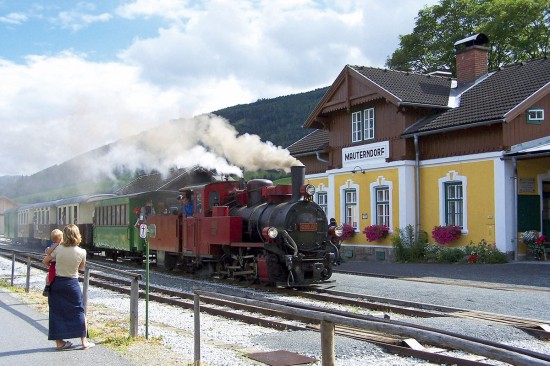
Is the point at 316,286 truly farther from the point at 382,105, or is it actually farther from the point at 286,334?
the point at 382,105

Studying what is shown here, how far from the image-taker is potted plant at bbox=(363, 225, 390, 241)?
858 inches

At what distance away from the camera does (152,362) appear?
6559 millimetres

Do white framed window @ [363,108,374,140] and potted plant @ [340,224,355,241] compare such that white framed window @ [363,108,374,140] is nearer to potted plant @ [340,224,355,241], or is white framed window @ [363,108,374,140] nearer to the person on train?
potted plant @ [340,224,355,241]

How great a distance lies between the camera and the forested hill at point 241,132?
217 feet

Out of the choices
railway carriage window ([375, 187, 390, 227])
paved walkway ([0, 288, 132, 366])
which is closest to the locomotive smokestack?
paved walkway ([0, 288, 132, 366])

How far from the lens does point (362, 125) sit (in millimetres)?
23422

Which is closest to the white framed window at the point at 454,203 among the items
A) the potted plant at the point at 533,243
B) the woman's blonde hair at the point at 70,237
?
the potted plant at the point at 533,243

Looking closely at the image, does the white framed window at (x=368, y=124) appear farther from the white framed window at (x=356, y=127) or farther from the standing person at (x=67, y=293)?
the standing person at (x=67, y=293)

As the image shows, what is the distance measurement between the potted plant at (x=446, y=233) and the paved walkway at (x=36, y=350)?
13409 mm

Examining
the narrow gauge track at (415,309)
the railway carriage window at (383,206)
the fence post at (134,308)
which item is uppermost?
the railway carriage window at (383,206)

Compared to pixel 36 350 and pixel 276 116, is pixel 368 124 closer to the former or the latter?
pixel 36 350

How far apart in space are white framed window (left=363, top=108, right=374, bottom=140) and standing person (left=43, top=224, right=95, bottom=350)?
16.9m

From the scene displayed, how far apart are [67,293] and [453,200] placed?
49.8 ft

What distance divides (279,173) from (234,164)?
4171 mm
